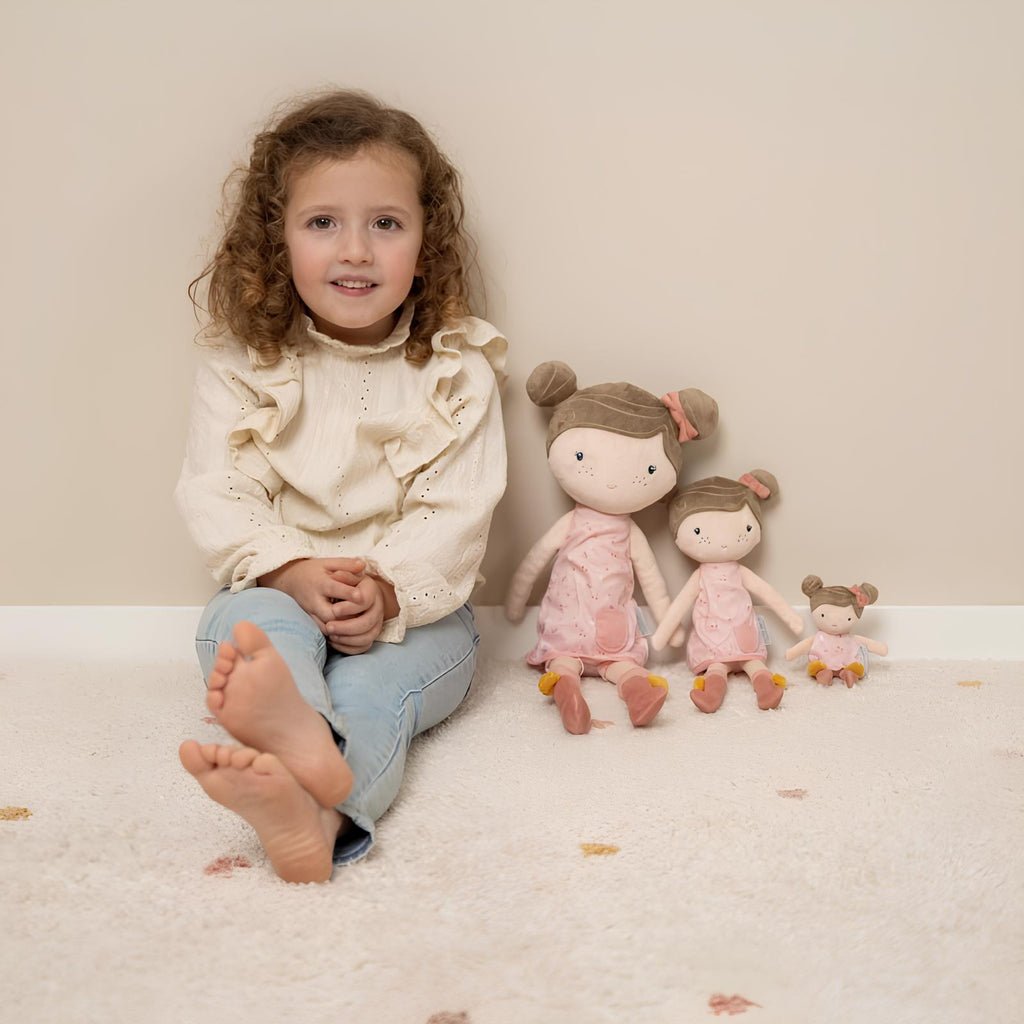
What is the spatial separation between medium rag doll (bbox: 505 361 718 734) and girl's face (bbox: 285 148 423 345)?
10.6 inches

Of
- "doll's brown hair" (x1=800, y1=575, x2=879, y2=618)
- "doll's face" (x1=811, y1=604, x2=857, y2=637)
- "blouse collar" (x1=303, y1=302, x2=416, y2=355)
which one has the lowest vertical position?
"doll's face" (x1=811, y1=604, x2=857, y2=637)

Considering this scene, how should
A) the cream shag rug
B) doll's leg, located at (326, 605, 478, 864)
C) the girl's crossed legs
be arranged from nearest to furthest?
the cream shag rug < the girl's crossed legs < doll's leg, located at (326, 605, 478, 864)

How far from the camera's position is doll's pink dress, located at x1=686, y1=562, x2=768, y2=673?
1.43 m

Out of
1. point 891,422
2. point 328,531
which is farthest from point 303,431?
point 891,422

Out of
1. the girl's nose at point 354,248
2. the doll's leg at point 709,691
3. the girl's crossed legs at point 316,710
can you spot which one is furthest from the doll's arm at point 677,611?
the girl's nose at point 354,248

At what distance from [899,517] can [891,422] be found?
0.48 ft

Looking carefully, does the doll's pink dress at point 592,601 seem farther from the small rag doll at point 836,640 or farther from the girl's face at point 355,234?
the girl's face at point 355,234

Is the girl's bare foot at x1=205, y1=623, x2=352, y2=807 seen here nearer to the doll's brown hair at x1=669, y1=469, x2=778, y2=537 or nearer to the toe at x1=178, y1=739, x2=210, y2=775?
the toe at x1=178, y1=739, x2=210, y2=775

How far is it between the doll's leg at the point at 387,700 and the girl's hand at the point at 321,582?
2.5 inches

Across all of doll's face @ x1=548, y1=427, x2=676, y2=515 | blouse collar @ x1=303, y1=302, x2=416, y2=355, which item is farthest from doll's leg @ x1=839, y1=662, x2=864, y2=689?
blouse collar @ x1=303, y1=302, x2=416, y2=355

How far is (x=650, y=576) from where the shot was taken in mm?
1503

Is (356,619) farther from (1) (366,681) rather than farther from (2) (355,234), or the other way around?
(2) (355,234)

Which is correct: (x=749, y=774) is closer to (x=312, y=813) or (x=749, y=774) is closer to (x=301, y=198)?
(x=312, y=813)

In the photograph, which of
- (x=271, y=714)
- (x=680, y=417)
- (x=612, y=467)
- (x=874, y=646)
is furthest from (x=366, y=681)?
(x=874, y=646)
